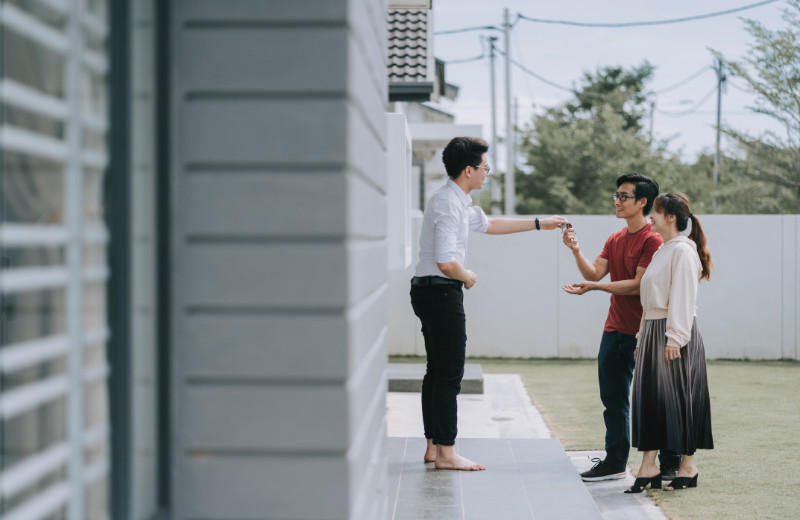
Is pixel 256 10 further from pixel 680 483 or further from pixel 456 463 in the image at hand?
pixel 680 483

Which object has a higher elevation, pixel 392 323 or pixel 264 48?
pixel 264 48

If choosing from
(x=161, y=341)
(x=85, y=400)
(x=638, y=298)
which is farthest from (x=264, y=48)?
(x=638, y=298)

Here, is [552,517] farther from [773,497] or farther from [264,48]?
[264,48]

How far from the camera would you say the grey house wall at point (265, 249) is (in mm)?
1845

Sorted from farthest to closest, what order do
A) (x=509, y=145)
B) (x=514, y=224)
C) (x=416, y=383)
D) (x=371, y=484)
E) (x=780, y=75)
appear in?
(x=509, y=145)
(x=780, y=75)
(x=416, y=383)
(x=514, y=224)
(x=371, y=484)

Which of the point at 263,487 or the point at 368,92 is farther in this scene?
the point at 368,92

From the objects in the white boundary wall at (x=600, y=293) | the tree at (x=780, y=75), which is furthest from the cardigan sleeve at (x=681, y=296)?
the tree at (x=780, y=75)

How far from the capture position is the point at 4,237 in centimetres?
128

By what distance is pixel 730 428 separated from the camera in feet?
21.5

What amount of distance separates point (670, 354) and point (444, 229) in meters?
1.45

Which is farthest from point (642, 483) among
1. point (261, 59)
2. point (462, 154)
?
point (261, 59)

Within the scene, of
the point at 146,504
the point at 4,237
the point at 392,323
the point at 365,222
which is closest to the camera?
the point at 4,237

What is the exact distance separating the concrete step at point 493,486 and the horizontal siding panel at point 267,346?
6.25 ft

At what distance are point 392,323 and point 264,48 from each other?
919 cm
